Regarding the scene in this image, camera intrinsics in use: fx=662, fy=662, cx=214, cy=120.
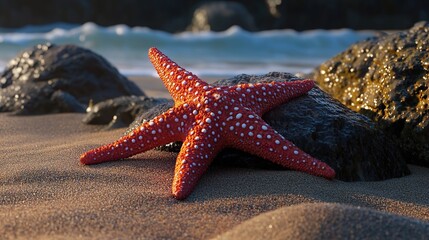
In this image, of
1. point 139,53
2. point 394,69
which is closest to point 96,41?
point 139,53

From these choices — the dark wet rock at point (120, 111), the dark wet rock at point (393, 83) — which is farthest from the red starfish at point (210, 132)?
the dark wet rock at point (120, 111)

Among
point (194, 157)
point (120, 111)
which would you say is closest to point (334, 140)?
point (194, 157)

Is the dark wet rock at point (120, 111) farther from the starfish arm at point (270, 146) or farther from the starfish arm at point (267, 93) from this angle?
the starfish arm at point (270, 146)

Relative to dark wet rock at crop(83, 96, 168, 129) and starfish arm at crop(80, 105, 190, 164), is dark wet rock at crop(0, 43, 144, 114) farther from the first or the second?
starfish arm at crop(80, 105, 190, 164)

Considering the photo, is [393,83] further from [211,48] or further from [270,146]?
[211,48]

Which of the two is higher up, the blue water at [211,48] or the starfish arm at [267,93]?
the starfish arm at [267,93]
